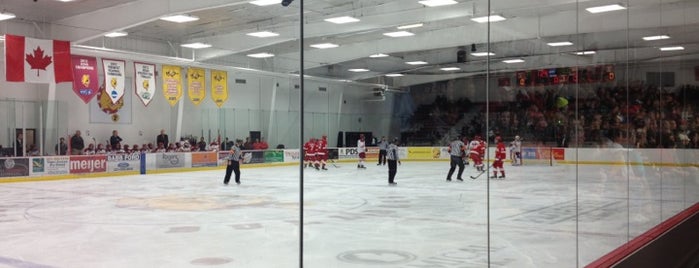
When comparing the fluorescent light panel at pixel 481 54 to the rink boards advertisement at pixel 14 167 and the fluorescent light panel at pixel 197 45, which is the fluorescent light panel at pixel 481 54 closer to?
the rink boards advertisement at pixel 14 167

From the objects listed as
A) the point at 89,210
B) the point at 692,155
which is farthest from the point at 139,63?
the point at 692,155

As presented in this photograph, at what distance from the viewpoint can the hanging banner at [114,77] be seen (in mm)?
19047

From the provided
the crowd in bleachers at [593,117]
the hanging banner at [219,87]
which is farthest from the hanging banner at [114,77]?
the crowd in bleachers at [593,117]

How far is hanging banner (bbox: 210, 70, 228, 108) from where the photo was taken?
57.4ft

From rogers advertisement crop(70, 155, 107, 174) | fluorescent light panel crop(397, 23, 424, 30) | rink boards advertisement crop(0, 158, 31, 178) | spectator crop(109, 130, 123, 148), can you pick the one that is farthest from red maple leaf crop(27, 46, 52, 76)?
fluorescent light panel crop(397, 23, 424, 30)

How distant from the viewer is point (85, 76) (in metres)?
18.6

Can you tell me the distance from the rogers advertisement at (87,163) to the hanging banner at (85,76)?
1.74m

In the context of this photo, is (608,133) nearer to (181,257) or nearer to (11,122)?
(181,257)

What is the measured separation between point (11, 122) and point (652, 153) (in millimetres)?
18142

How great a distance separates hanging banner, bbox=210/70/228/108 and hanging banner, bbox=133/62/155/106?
6.43 feet

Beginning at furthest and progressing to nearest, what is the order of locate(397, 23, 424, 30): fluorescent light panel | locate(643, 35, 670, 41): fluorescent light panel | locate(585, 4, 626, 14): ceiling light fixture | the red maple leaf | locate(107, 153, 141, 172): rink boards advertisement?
1. locate(107, 153, 141, 172): rink boards advertisement
2. the red maple leaf
3. locate(397, 23, 424, 30): fluorescent light panel
4. locate(643, 35, 670, 41): fluorescent light panel
5. locate(585, 4, 626, 14): ceiling light fixture

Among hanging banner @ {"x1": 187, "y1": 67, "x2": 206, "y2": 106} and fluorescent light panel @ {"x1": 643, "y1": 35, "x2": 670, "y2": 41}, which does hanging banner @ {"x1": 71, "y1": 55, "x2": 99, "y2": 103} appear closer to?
hanging banner @ {"x1": 187, "y1": 67, "x2": 206, "y2": 106}

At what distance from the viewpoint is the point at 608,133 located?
205 inches

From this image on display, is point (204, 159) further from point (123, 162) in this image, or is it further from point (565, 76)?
point (565, 76)
